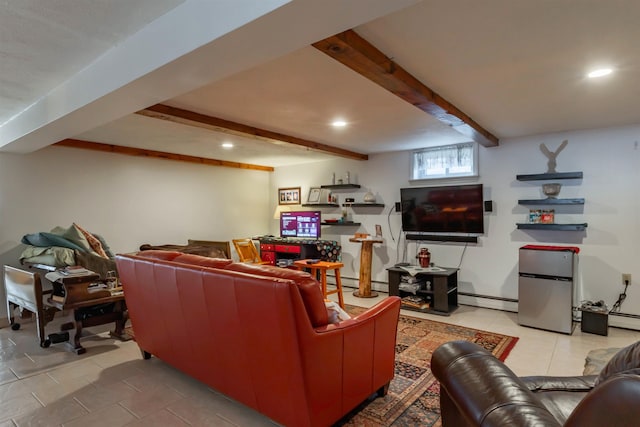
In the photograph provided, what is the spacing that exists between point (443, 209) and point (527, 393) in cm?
399

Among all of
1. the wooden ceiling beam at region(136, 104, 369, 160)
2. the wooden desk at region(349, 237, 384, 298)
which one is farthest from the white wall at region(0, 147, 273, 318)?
the wooden desk at region(349, 237, 384, 298)

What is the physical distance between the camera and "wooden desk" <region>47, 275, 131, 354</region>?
3184mm

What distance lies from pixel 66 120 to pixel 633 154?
548cm

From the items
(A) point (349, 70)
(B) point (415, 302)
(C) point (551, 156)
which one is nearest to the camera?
(A) point (349, 70)

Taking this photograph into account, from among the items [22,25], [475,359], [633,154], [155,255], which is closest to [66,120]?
[22,25]

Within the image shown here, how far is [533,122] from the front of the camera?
12.1ft

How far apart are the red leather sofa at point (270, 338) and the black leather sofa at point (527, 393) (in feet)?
1.86

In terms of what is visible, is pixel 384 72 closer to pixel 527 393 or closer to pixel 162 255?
pixel 527 393

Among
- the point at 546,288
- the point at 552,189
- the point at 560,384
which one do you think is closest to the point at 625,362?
the point at 560,384

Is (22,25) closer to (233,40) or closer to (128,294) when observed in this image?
(233,40)

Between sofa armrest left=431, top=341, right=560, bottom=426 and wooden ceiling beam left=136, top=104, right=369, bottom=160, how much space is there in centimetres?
285

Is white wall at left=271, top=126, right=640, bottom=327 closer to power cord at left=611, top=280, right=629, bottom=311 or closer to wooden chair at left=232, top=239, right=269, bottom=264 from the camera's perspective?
power cord at left=611, top=280, right=629, bottom=311

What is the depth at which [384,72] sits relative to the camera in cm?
212

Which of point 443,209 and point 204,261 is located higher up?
point 443,209
